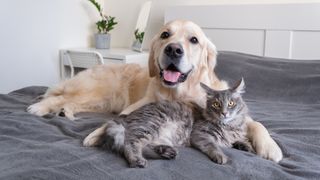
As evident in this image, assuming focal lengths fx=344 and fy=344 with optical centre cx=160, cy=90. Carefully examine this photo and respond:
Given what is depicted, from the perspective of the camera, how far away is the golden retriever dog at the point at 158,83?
1.59 m

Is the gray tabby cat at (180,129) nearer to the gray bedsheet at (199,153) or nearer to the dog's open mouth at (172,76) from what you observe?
the gray bedsheet at (199,153)

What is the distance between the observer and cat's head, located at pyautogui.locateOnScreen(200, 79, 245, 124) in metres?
1.40

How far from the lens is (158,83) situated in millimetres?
1784

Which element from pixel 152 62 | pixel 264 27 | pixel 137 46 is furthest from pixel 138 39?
pixel 152 62

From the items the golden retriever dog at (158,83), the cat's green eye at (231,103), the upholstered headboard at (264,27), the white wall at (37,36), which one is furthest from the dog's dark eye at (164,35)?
the white wall at (37,36)

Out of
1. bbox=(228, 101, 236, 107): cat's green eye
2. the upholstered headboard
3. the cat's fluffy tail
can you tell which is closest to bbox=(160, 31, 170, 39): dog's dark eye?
bbox=(228, 101, 236, 107): cat's green eye

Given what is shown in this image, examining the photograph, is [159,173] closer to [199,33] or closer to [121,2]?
[199,33]

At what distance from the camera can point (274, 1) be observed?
8.95ft

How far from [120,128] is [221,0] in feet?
6.78

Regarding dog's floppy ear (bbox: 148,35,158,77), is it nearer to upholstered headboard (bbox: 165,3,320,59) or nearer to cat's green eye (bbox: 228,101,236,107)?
cat's green eye (bbox: 228,101,236,107)

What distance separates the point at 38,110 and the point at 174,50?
2.71 feet

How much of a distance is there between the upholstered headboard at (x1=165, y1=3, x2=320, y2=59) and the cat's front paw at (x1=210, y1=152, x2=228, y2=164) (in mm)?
1647

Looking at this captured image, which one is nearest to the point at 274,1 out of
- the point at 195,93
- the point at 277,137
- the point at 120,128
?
the point at 195,93

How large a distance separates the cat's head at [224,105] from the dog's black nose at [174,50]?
23 cm
